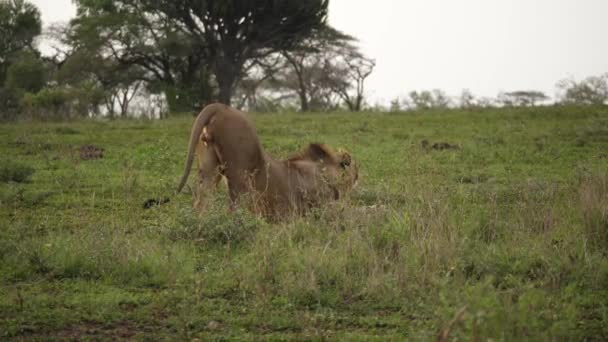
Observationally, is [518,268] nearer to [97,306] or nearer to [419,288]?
[419,288]

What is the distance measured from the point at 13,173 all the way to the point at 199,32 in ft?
64.6

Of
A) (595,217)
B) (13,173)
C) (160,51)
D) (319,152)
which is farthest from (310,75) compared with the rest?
(595,217)

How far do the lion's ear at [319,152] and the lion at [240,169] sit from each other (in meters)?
0.49

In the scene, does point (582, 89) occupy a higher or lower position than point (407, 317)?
higher

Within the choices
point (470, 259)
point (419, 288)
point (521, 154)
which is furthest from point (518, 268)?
point (521, 154)

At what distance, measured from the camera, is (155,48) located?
30.1 meters

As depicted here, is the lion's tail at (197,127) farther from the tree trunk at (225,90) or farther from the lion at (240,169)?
the tree trunk at (225,90)

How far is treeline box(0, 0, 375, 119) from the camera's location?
27.3m

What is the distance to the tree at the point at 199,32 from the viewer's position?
27500 millimetres

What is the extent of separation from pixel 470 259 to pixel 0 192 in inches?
214

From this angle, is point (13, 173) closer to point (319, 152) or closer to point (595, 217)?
point (319, 152)

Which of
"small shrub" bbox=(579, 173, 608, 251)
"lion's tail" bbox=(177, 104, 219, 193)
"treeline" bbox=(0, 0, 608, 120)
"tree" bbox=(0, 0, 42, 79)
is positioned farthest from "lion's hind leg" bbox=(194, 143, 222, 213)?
"tree" bbox=(0, 0, 42, 79)

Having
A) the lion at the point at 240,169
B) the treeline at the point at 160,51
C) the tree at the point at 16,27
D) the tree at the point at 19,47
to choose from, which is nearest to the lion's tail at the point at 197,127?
the lion at the point at 240,169

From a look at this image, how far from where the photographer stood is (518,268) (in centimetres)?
509
